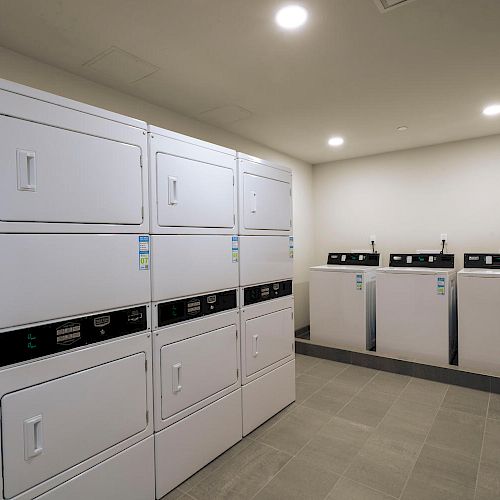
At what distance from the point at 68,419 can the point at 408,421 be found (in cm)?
252

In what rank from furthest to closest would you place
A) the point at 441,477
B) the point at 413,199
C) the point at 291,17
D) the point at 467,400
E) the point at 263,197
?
the point at 413,199 < the point at 467,400 < the point at 263,197 < the point at 441,477 < the point at 291,17

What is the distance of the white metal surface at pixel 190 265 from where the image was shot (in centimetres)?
199

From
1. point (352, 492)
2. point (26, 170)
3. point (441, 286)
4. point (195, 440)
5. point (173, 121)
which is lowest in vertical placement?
point (352, 492)

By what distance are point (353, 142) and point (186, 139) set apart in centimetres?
283

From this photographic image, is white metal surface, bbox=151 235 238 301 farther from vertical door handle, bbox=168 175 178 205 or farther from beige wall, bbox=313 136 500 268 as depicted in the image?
beige wall, bbox=313 136 500 268

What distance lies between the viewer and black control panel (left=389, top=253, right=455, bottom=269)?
407cm

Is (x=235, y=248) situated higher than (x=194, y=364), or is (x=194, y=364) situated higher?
(x=235, y=248)

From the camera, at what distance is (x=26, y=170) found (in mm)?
→ 1461

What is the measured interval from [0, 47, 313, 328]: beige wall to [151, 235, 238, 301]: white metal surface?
142 centimetres

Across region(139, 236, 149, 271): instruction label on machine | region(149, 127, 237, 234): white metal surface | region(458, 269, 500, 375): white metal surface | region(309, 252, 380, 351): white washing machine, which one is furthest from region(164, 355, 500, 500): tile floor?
region(149, 127, 237, 234): white metal surface

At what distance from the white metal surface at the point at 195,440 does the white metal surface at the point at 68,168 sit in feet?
4.06

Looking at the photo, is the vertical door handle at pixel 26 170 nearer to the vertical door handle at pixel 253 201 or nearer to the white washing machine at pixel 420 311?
the vertical door handle at pixel 253 201

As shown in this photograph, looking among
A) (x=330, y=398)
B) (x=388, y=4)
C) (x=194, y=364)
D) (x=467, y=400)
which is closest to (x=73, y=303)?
(x=194, y=364)

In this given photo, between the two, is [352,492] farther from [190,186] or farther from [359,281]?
[359,281]
